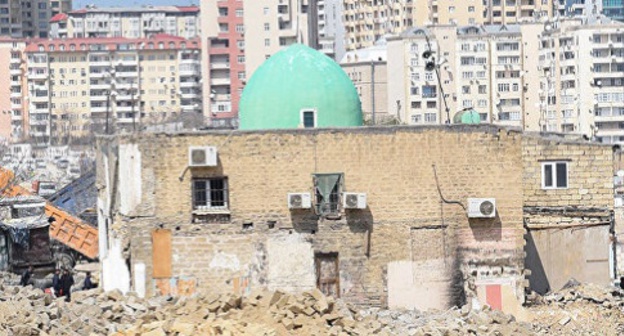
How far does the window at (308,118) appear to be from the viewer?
26953mm

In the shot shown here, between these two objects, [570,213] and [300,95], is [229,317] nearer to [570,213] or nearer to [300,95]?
[300,95]

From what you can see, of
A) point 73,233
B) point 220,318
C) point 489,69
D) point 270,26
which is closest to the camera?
point 220,318

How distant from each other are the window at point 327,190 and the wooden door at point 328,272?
641 millimetres

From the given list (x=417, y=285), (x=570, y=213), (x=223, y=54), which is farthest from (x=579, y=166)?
(x=223, y=54)

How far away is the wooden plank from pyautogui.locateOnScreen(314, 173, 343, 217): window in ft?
6.82

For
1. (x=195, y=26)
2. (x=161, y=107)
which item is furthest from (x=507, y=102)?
(x=195, y=26)

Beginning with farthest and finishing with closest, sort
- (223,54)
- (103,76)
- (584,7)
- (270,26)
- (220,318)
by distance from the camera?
1. (584,7)
2. (103,76)
3. (223,54)
4. (270,26)
5. (220,318)

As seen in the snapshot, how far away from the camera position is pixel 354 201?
82.5 ft

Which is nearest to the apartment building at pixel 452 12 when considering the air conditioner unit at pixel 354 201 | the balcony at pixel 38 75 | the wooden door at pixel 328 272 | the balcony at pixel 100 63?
the balcony at pixel 100 63

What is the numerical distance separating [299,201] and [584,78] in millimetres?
94921

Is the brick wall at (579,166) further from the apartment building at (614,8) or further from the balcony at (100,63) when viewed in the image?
the apartment building at (614,8)

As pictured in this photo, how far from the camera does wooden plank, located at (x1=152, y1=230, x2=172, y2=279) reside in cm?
2539

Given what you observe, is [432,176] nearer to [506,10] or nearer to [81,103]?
[506,10]

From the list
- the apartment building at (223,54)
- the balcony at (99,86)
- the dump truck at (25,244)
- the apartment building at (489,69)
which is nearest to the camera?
the dump truck at (25,244)
